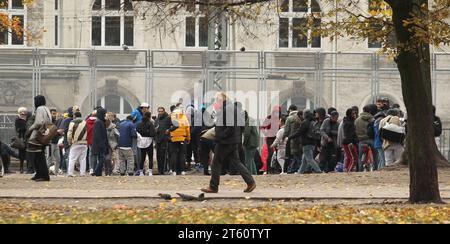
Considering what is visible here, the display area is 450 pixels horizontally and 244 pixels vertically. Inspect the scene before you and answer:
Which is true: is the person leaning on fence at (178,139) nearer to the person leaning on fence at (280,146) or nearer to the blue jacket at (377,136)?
the person leaning on fence at (280,146)

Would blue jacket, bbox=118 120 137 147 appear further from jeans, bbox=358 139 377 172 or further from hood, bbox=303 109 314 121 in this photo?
jeans, bbox=358 139 377 172

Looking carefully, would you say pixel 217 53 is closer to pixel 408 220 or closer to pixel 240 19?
pixel 240 19

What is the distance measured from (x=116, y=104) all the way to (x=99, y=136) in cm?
727

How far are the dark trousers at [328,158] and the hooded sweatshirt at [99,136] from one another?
525 centimetres

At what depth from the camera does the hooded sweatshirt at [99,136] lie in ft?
97.5

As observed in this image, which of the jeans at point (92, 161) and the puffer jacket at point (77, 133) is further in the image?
the jeans at point (92, 161)

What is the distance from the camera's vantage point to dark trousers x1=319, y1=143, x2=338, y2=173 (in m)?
30.7

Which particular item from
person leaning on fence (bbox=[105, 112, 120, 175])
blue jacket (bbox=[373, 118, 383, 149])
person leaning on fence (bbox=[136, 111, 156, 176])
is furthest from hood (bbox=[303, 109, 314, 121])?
person leaning on fence (bbox=[105, 112, 120, 175])

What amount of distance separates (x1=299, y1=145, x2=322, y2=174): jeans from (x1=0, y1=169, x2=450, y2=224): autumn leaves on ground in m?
2.17

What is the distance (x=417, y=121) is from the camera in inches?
774

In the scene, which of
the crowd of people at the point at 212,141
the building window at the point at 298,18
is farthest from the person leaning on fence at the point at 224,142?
the crowd of people at the point at 212,141

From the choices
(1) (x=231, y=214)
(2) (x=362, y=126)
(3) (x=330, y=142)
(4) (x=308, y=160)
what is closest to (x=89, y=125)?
(4) (x=308, y=160)

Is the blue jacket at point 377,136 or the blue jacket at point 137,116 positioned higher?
the blue jacket at point 137,116
